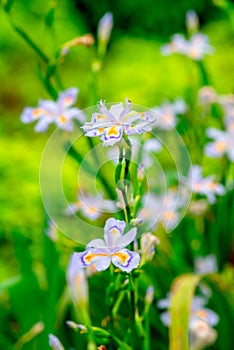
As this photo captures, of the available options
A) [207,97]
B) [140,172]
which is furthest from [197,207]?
[140,172]

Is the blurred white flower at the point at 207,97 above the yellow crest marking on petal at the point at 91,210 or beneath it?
above

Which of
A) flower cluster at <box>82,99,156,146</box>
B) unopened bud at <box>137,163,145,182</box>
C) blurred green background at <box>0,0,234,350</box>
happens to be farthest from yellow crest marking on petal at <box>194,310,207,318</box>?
flower cluster at <box>82,99,156,146</box>

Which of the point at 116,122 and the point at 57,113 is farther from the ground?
the point at 57,113

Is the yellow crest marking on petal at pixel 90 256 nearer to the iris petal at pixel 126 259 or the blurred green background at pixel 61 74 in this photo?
the iris petal at pixel 126 259

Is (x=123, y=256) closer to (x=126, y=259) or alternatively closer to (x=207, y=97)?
(x=126, y=259)

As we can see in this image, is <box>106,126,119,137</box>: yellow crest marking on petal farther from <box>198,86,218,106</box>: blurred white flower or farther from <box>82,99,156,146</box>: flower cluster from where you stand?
<box>198,86,218,106</box>: blurred white flower

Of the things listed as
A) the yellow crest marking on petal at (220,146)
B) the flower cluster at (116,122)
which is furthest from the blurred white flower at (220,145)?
the flower cluster at (116,122)
